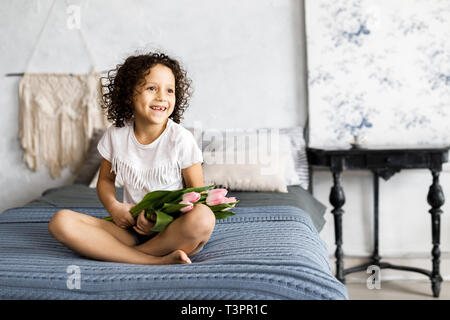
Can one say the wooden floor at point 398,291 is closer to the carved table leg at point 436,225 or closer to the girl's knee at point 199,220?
the carved table leg at point 436,225

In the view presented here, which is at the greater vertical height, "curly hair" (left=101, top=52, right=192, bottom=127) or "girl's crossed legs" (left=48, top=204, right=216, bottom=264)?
"curly hair" (left=101, top=52, right=192, bottom=127)

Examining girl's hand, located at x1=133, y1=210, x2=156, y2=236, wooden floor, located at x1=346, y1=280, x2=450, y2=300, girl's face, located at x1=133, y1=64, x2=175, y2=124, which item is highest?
girl's face, located at x1=133, y1=64, x2=175, y2=124

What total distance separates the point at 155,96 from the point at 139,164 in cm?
23

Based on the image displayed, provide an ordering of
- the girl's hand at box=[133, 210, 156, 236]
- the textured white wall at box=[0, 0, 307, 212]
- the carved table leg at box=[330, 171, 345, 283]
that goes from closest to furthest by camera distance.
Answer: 1. the girl's hand at box=[133, 210, 156, 236]
2. the carved table leg at box=[330, 171, 345, 283]
3. the textured white wall at box=[0, 0, 307, 212]

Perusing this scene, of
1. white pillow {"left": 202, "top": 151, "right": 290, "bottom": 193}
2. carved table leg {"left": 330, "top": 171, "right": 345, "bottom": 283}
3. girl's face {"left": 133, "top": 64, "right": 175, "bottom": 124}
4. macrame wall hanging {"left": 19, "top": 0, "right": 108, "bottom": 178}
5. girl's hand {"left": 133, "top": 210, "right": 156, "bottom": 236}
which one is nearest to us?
girl's hand {"left": 133, "top": 210, "right": 156, "bottom": 236}

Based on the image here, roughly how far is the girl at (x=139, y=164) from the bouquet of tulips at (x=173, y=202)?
0.03m

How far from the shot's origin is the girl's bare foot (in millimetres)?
1210

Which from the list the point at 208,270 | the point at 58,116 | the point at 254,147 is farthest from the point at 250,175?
the point at 58,116

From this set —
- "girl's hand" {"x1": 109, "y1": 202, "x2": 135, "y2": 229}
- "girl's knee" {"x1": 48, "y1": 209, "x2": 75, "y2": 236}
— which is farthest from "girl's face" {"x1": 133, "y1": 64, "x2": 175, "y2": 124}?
"girl's knee" {"x1": 48, "y1": 209, "x2": 75, "y2": 236}

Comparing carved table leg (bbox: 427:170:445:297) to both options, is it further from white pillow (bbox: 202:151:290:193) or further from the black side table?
white pillow (bbox: 202:151:290:193)

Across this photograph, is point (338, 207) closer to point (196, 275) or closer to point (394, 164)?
point (394, 164)

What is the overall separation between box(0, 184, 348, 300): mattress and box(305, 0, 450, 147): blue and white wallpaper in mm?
1387

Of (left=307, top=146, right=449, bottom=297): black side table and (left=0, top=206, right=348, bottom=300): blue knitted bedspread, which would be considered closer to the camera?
(left=0, top=206, right=348, bottom=300): blue knitted bedspread
